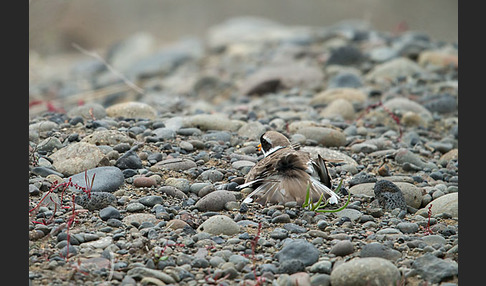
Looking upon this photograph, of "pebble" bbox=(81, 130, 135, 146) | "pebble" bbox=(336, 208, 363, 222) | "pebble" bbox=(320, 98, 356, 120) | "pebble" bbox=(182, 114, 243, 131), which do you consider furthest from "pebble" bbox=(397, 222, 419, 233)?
"pebble" bbox=(320, 98, 356, 120)

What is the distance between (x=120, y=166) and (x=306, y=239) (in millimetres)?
1620

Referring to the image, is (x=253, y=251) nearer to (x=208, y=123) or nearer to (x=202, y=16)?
(x=208, y=123)

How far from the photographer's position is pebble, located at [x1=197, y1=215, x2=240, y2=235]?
3754 millimetres

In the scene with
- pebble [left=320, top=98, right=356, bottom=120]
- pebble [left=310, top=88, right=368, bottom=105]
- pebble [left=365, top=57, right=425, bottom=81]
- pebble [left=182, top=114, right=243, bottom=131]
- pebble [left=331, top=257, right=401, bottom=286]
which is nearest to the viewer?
pebble [left=331, top=257, right=401, bottom=286]

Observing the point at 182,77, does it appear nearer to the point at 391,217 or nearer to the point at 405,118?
the point at 405,118

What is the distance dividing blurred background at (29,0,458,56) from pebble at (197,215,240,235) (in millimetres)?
8564

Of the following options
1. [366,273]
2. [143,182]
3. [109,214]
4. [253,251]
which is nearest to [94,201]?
[109,214]

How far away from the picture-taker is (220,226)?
12.3 feet

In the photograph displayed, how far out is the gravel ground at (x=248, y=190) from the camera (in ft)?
11.0

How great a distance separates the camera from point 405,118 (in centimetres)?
660

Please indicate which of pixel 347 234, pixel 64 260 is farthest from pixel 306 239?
pixel 64 260

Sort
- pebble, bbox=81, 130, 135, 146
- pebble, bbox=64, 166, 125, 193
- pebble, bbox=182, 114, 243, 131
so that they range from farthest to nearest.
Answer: pebble, bbox=182, 114, 243, 131
pebble, bbox=81, 130, 135, 146
pebble, bbox=64, 166, 125, 193

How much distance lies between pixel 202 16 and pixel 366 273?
15.2 metres

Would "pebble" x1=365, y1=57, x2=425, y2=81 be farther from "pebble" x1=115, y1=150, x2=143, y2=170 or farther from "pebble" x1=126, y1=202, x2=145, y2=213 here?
"pebble" x1=126, y1=202, x2=145, y2=213
